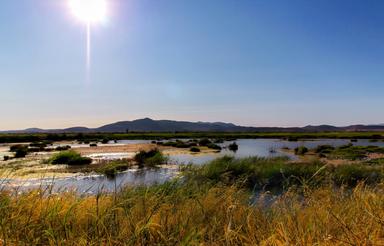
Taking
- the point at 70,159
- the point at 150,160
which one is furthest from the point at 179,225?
the point at 70,159

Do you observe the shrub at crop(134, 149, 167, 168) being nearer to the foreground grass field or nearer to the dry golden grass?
the foreground grass field

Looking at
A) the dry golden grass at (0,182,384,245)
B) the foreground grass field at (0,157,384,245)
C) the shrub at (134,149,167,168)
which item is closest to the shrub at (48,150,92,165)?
the shrub at (134,149,167,168)

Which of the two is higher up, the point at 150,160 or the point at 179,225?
the point at 179,225

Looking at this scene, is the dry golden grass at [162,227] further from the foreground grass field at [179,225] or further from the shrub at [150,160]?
the shrub at [150,160]

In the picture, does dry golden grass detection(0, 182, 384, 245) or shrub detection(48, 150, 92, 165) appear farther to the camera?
shrub detection(48, 150, 92, 165)

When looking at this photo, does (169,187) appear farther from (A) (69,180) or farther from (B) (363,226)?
(A) (69,180)

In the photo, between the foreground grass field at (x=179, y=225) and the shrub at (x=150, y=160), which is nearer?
the foreground grass field at (x=179, y=225)

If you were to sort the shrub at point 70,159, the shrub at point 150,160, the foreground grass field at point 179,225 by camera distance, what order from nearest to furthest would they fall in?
the foreground grass field at point 179,225 → the shrub at point 150,160 → the shrub at point 70,159

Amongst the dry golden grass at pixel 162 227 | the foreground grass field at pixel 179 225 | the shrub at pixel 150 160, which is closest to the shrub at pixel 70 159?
the shrub at pixel 150 160

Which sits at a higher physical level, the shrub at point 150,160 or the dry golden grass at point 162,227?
the dry golden grass at point 162,227

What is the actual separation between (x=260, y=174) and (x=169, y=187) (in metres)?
12.9

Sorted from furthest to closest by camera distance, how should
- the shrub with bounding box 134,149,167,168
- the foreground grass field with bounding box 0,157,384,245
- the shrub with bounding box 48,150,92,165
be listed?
the shrub with bounding box 48,150,92,165, the shrub with bounding box 134,149,167,168, the foreground grass field with bounding box 0,157,384,245

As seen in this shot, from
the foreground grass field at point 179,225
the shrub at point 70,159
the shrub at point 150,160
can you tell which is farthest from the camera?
the shrub at point 70,159

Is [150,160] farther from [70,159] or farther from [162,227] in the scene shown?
[162,227]
